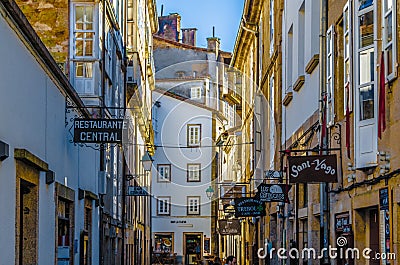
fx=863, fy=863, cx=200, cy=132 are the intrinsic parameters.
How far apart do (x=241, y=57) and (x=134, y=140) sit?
7286 mm

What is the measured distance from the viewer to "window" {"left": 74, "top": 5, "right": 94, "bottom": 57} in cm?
2241

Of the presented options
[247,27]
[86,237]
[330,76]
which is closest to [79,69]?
[86,237]

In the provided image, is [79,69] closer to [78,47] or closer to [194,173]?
[78,47]

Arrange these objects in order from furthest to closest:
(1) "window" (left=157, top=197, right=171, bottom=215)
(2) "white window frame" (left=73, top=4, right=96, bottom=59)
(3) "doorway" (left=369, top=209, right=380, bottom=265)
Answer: (1) "window" (left=157, top=197, right=171, bottom=215), (2) "white window frame" (left=73, top=4, right=96, bottom=59), (3) "doorway" (left=369, top=209, right=380, bottom=265)

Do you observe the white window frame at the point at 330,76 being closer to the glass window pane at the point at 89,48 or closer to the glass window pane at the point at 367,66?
the glass window pane at the point at 367,66

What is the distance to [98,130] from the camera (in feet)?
56.4

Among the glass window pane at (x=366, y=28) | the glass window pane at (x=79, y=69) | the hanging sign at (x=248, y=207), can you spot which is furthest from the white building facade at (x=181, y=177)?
the glass window pane at (x=366, y=28)

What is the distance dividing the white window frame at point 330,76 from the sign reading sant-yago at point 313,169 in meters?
1.43

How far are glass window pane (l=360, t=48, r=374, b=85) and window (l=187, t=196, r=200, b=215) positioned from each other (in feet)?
165

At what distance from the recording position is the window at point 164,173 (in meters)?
62.6

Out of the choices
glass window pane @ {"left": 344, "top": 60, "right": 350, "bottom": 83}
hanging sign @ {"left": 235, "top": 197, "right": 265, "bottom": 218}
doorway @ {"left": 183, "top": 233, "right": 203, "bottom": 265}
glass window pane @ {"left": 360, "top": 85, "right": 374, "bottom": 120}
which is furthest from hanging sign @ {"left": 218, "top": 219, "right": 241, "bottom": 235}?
glass window pane @ {"left": 360, "top": 85, "right": 374, "bottom": 120}

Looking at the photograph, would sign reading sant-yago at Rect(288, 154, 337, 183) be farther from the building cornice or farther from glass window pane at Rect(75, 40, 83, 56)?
the building cornice

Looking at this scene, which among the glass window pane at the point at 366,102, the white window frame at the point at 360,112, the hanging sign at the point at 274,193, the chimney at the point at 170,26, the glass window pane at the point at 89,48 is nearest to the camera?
the white window frame at the point at 360,112

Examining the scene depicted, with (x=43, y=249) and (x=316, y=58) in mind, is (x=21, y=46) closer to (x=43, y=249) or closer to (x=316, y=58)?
(x=43, y=249)
